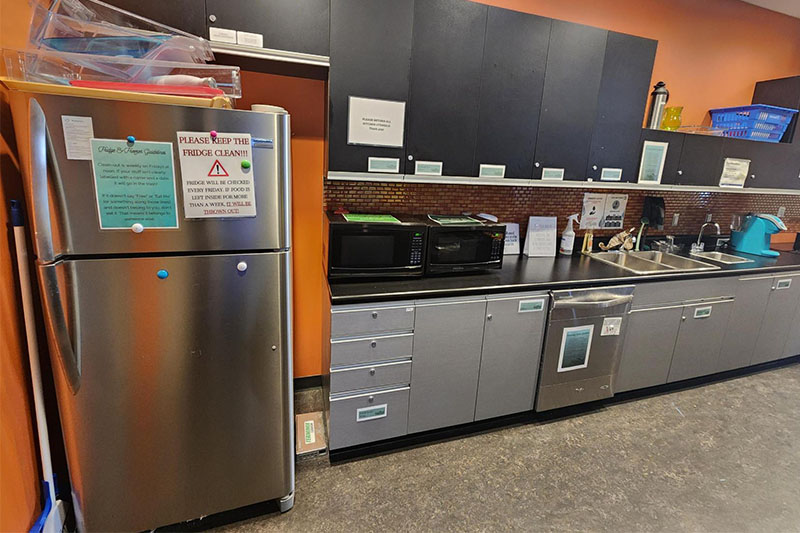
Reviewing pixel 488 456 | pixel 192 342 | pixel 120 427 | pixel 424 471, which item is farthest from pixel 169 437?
pixel 488 456

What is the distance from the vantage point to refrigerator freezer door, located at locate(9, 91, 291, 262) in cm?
113

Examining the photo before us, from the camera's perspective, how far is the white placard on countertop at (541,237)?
279cm

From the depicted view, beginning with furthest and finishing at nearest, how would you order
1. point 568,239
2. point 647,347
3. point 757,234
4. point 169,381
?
point 757,234, point 568,239, point 647,347, point 169,381

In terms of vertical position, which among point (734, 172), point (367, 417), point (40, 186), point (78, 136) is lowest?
point (367, 417)

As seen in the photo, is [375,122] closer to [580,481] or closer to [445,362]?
[445,362]

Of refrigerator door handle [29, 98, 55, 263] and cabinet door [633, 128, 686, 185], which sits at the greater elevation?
cabinet door [633, 128, 686, 185]

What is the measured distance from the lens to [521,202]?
2781mm

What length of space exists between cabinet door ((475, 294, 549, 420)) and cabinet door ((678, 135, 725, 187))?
1.67 m

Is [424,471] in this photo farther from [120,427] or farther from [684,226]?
[684,226]

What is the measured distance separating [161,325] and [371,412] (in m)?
1.11

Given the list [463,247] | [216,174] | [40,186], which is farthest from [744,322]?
[40,186]

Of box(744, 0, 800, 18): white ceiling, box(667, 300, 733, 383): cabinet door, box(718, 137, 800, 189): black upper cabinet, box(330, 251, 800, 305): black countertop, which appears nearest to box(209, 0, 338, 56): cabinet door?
box(330, 251, 800, 305): black countertop

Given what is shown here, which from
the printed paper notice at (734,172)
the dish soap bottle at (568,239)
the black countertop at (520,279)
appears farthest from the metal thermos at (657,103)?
the black countertop at (520,279)

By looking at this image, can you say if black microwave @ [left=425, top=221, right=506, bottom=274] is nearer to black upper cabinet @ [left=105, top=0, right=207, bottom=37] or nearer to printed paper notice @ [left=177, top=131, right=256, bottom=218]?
printed paper notice @ [left=177, top=131, right=256, bottom=218]
